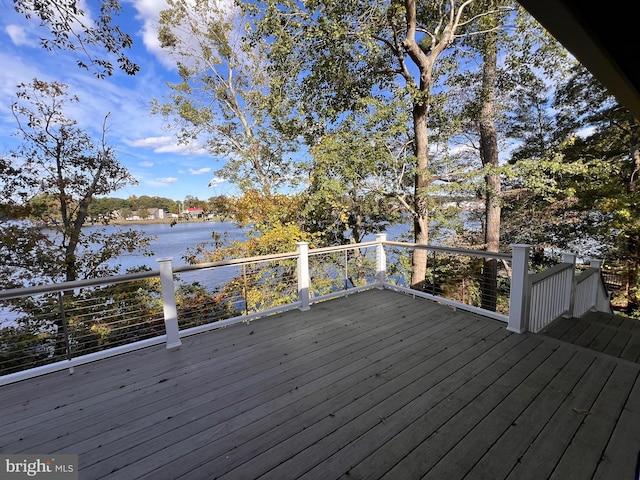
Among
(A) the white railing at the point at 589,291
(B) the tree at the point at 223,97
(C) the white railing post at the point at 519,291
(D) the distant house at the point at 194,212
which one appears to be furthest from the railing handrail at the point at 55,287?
(B) the tree at the point at 223,97

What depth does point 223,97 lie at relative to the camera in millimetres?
10273

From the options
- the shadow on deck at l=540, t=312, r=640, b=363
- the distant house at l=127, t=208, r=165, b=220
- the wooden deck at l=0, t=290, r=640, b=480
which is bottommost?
the shadow on deck at l=540, t=312, r=640, b=363

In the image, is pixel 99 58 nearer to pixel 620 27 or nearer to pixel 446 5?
pixel 620 27

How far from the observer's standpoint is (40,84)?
6098mm

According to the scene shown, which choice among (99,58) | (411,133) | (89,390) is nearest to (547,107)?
(411,133)

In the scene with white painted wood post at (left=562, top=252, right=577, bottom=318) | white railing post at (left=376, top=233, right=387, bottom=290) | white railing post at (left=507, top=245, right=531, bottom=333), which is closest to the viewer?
white railing post at (left=507, top=245, right=531, bottom=333)

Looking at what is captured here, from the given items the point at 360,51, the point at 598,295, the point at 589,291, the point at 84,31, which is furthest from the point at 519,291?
the point at 360,51

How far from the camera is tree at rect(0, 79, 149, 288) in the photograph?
5.88 m

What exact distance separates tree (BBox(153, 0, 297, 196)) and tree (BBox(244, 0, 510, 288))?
8.72 ft

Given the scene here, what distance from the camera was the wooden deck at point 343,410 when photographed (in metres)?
1.64

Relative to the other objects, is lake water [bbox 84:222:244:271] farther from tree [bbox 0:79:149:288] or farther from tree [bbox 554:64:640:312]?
tree [bbox 554:64:640:312]

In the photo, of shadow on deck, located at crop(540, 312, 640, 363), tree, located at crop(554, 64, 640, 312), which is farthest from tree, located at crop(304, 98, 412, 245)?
tree, located at crop(554, 64, 640, 312)

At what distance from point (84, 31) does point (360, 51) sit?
A: 536 cm

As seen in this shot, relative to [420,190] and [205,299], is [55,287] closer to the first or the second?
[205,299]
